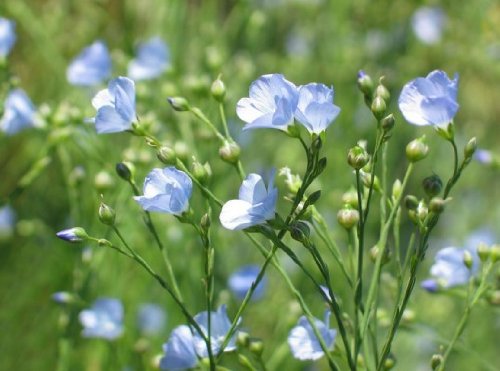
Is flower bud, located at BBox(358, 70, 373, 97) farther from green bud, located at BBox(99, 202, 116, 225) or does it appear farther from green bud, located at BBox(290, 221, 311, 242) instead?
green bud, located at BBox(99, 202, 116, 225)

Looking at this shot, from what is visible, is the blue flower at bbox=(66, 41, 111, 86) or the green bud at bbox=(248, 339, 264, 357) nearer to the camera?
the green bud at bbox=(248, 339, 264, 357)

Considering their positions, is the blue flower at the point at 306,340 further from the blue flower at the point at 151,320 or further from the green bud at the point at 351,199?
the blue flower at the point at 151,320

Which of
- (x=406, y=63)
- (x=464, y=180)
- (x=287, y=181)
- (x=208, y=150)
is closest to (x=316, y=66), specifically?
(x=406, y=63)

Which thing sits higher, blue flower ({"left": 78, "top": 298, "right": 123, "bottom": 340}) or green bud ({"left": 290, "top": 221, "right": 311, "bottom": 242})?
green bud ({"left": 290, "top": 221, "right": 311, "bottom": 242})

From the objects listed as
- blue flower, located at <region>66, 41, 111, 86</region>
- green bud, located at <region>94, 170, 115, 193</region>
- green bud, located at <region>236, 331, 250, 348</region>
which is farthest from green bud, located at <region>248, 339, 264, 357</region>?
blue flower, located at <region>66, 41, 111, 86</region>

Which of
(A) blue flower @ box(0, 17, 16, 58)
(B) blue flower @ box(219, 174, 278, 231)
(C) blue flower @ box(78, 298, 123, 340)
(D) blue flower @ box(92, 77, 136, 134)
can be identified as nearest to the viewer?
(B) blue flower @ box(219, 174, 278, 231)

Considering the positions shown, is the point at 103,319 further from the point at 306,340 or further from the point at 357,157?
the point at 357,157

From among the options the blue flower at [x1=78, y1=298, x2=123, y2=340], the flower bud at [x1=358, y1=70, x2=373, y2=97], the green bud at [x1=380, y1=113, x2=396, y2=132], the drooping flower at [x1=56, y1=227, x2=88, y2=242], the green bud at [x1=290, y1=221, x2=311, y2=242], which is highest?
the flower bud at [x1=358, y1=70, x2=373, y2=97]
